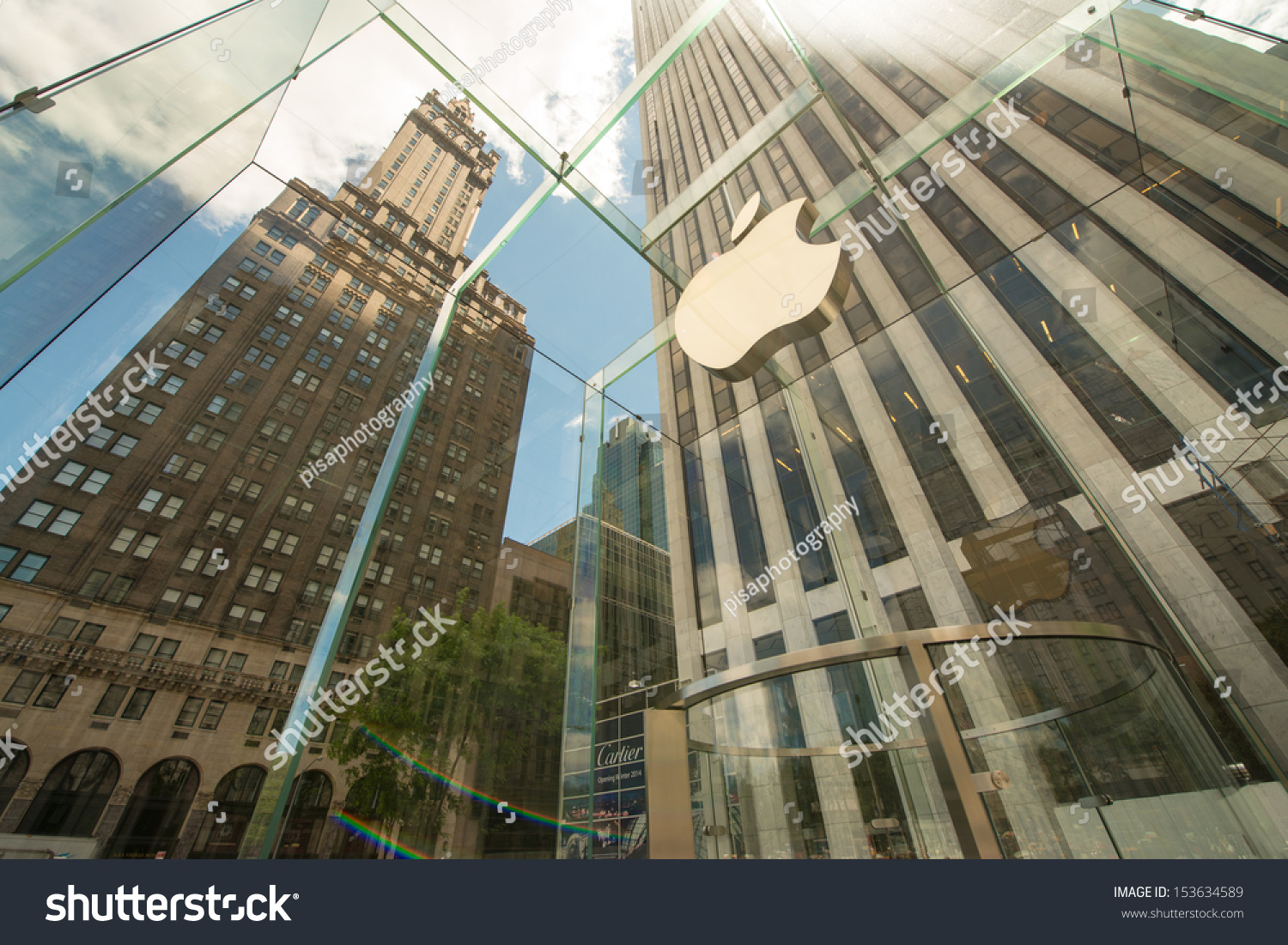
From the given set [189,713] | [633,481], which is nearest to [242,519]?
[189,713]

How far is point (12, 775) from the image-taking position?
11.2ft

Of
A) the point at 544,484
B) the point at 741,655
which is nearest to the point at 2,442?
the point at 544,484

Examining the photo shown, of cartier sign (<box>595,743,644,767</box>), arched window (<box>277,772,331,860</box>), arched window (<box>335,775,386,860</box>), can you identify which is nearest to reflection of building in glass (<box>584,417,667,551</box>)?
cartier sign (<box>595,743,644,767</box>)

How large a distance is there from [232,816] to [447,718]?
1.13 meters

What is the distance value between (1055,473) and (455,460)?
28.3ft

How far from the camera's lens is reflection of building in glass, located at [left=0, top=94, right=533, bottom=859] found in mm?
3078

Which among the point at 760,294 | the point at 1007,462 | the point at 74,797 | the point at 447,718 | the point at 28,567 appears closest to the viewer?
the point at 28,567

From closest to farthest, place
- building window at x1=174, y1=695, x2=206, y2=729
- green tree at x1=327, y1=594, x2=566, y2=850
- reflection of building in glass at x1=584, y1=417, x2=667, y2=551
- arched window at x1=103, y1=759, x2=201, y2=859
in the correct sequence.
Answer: arched window at x1=103, y1=759, x2=201, y2=859, green tree at x1=327, y1=594, x2=566, y2=850, building window at x1=174, y1=695, x2=206, y2=729, reflection of building in glass at x1=584, y1=417, x2=667, y2=551

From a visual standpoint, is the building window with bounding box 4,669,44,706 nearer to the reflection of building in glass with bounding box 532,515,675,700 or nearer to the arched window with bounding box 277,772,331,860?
the arched window with bounding box 277,772,331,860

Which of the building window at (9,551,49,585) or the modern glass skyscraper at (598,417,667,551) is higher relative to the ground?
the modern glass skyscraper at (598,417,667,551)

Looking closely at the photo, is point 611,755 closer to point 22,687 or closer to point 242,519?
point 242,519

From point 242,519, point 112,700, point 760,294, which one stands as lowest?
point 112,700

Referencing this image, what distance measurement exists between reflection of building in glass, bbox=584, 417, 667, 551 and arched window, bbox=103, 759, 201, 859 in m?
3.54

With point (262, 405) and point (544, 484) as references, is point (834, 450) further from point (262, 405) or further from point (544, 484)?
point (262, 405)
